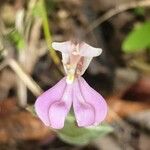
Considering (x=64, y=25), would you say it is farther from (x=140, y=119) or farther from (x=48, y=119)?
(x=48, y=119)

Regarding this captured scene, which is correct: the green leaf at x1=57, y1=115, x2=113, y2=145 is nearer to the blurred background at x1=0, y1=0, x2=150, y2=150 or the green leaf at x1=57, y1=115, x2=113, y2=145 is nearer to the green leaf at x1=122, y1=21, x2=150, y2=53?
the blurred background at x1=0, y1=0, x2=150, y2=150

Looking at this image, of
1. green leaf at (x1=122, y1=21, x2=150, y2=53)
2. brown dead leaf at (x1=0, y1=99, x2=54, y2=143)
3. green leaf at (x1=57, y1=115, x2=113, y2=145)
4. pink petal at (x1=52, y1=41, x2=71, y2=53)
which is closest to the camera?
pink petal at (x1=52, y1=41, x2=71, y2=53)

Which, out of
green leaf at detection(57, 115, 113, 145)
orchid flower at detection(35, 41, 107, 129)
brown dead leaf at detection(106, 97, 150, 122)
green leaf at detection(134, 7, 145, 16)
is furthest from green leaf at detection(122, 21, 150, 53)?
orchid flower at detection(35, 41, 107, 129)

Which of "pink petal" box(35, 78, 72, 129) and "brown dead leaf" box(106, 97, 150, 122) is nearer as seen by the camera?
"pink petal" box(35, 78, 72, 129)

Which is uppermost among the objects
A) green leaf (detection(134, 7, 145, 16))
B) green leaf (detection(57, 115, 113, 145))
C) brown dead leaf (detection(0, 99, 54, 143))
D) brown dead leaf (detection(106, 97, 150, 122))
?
green leaf (detection(134, 7, 145, 16))

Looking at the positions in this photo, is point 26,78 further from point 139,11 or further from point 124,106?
point 139,11

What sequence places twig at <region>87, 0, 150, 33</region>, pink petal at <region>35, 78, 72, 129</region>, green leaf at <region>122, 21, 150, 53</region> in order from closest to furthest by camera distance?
pink petal at <region>35, 78, 72, 129</region> < green leaf at <region>122, 21, 150, 53</region> < twig at <region>87, 0, 150, 33</region>

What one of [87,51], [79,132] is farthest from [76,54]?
[79,132]

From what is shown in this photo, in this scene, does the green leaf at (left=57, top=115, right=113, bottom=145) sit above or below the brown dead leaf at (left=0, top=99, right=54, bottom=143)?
above
